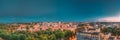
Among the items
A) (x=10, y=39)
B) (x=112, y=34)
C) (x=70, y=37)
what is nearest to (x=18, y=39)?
(x=10, y=39)

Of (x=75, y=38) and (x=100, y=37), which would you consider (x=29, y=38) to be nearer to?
(x=75, y=38)

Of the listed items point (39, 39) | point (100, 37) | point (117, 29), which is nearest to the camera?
point (100, 37)

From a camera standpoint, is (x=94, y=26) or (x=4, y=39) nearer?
(x=4, y=39)

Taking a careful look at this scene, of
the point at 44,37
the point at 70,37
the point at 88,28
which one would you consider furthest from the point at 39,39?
the point at 88,28

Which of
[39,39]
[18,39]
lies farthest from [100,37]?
[18,39]

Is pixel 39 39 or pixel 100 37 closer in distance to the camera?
pixel 100 37

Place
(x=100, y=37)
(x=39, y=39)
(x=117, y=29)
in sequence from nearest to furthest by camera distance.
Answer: (x=100, y=37)
(x=39, y=39)
(x=117, y=29)

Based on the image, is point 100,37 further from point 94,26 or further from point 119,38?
point 94,26
